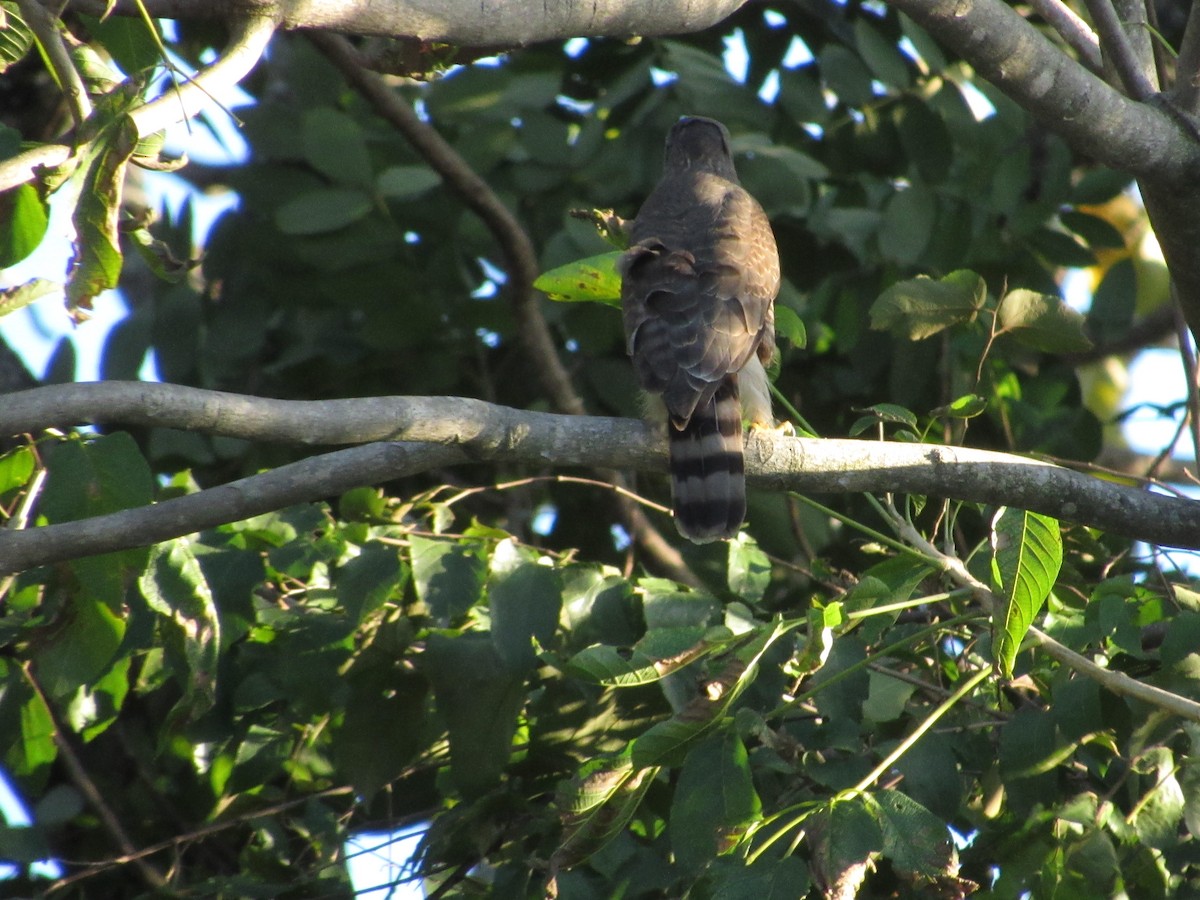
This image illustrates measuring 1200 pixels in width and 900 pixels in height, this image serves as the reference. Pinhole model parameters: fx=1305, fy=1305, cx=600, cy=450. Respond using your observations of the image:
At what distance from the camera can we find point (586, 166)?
5410mm

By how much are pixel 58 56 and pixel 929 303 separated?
2114mm

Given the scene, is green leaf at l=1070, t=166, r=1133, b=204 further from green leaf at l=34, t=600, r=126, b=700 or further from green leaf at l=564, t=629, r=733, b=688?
green leaf at l=34, t=600, r=126, b=700

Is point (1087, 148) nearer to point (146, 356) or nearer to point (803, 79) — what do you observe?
point (803, 79)

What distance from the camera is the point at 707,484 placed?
3371 mm

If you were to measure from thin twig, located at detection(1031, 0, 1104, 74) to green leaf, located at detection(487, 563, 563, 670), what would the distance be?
7.00 ft

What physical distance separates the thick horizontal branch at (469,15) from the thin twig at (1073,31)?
1.08 metres

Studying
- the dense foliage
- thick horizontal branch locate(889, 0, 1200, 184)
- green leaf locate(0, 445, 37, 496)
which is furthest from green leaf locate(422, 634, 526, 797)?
thick horizontal branch locate(889, 0, 1200, 184)

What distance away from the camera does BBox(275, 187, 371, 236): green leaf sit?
484cm

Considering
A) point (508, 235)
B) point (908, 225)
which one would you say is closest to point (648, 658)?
point (508, 235)

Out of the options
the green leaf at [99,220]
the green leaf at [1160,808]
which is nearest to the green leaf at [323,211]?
the green leaf at [99,220]

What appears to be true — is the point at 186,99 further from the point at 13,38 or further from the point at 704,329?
the point at 704,329

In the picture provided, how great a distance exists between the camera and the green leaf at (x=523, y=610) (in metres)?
3.07

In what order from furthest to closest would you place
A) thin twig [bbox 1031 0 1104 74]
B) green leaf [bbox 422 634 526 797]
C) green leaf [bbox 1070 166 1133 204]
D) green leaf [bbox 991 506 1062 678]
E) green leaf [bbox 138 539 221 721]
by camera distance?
green leaf [bbox 1070 166 1133 204]
thin twig [bbox 1031 0 1104 74]
green leaf [bbox 422 634 526 797]
green leaf [bbox 138 539 221 721]
green leaf [bbox 991 506 1062 678]

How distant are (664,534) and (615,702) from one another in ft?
7.79
